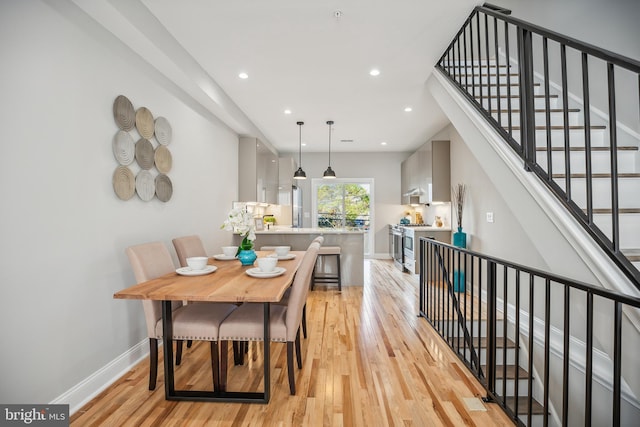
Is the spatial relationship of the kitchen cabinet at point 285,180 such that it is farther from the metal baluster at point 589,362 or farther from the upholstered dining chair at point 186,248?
the metal baluster at point 589,362

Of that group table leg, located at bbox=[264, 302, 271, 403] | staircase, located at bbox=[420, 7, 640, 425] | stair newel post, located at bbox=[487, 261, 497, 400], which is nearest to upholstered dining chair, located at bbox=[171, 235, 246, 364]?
table leg, located at bbox=[264, 302, 271, 403]

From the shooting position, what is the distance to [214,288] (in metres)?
1.94

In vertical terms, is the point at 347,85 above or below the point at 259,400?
above

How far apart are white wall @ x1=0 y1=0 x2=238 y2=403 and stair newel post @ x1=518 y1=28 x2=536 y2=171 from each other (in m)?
2.82

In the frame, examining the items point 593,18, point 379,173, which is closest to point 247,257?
point 593,18

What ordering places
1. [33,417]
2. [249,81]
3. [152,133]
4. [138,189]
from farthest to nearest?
[249,81], [152,133], [138,189], [33,417]

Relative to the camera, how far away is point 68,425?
5.93 ft

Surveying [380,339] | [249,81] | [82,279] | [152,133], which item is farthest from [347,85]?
[82,279]

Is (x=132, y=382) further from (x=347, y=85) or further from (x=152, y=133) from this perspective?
(x=347, y=85)

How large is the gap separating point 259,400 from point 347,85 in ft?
11.1

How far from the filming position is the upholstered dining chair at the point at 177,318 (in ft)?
6.80

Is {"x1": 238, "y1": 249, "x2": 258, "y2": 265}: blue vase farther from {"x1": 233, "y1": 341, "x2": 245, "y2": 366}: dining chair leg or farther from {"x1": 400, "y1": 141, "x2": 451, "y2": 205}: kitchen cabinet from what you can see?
{"x1": 400, "y1": 141, "x2": 451, "y2": 205}: kitchen cabinet

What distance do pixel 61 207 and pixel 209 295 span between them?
1075 mm

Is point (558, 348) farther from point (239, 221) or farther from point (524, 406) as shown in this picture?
point (239, 221)
